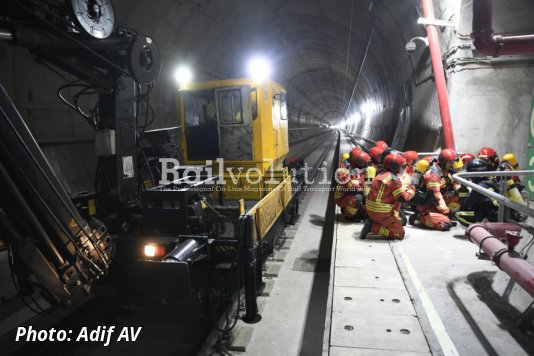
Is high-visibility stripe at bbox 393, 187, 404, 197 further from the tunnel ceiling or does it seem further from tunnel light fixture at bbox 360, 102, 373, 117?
tunnel light fixture at bbox 360, 102, 373, 117

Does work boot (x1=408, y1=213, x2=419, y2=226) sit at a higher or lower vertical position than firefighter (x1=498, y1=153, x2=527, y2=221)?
lower

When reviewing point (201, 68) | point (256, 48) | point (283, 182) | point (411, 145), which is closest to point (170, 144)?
point (283, 182)

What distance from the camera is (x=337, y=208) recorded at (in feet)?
27.3

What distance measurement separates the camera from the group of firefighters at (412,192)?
18.2 feet

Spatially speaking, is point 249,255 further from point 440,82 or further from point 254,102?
point 440,82

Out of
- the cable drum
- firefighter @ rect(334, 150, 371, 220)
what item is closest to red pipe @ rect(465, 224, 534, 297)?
firefighter @ rect(334, 150, 371, 220)

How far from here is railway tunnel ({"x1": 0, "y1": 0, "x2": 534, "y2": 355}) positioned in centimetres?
350

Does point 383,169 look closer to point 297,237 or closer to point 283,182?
point 283,182

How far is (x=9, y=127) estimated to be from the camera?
9.01ft

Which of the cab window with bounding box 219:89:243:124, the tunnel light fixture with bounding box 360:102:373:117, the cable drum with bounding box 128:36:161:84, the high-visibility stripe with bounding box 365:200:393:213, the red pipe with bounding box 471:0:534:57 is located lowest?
the high-visibility stripe with bounding box 365:200:393:213

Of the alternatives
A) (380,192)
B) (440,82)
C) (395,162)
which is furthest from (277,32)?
(380,192)

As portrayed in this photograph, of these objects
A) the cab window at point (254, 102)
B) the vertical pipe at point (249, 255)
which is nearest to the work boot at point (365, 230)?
the vertical pipe at point (249, 255)

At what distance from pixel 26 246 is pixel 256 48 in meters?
13.5

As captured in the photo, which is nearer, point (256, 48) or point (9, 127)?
point (9, 127)
